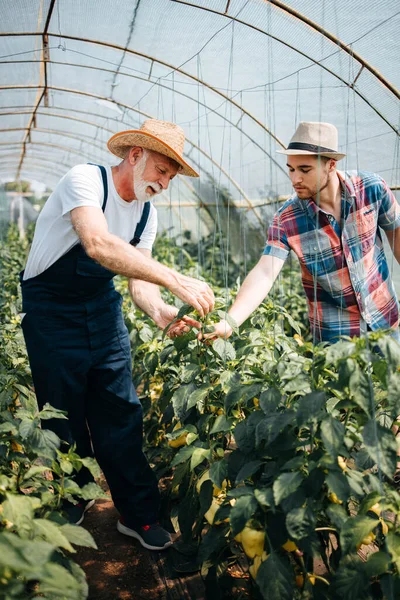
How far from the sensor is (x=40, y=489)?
176cm

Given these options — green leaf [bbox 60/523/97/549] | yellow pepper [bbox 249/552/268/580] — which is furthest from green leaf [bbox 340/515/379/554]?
green leaf [bbox 60/523/97/549]

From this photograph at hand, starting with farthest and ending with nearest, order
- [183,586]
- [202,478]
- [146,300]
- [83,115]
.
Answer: [83,115] → [146,300] → [183,586] → [202,478]

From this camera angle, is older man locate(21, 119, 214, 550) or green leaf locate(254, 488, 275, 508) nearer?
green leaf locate(254, 488, 275, 508)

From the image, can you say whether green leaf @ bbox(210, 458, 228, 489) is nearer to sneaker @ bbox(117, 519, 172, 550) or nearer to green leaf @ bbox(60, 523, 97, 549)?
green leaf @ bbox(60, 523, 97, 549)

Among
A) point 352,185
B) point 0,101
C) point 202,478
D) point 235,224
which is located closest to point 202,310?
point 202,478

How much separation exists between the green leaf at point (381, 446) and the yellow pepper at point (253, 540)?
1.34 ft

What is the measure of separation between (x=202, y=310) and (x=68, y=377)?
2.32ft

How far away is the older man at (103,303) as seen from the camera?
2.21m

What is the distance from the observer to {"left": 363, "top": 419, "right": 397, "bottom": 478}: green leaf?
1.50 m

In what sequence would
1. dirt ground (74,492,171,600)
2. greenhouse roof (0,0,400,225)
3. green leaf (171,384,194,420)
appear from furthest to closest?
greenhouse roof (0,0,400,225) → dirt ground (74,492,171,600) → green leaf (171,384,194,420)

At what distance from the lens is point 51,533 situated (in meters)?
1.42

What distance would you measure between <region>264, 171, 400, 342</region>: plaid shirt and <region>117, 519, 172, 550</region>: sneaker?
1.13m

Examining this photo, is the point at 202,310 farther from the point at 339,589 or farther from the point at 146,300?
the point at 339,589

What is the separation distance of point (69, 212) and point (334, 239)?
3.83 ft
